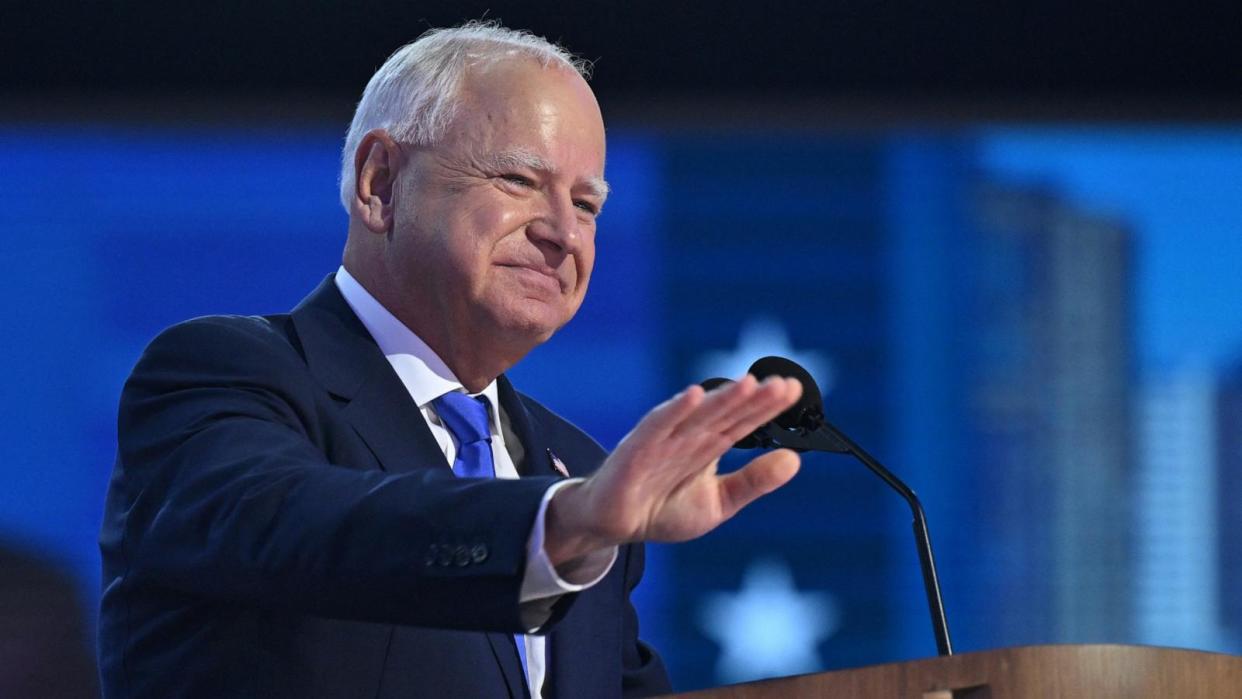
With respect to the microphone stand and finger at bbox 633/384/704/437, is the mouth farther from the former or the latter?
finger at bbox 633/384/704/437

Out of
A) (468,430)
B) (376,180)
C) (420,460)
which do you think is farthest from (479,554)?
(376,180)

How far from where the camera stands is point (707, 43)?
3.65 metres

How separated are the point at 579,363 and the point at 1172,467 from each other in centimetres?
141

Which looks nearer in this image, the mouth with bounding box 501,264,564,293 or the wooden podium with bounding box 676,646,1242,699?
the wooden podium with bounding box 676,646,1242,699

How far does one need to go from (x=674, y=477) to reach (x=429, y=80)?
1031mm

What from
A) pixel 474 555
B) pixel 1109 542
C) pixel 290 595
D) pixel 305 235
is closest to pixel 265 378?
pixel 290 595

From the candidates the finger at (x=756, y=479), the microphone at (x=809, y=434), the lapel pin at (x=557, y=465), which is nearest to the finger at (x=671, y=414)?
the finger at (x=756, y=479)

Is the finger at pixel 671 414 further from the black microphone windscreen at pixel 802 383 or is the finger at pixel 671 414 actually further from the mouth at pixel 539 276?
the mouth at pixel 539 276

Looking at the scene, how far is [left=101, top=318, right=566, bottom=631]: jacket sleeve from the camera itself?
1148 millimetres

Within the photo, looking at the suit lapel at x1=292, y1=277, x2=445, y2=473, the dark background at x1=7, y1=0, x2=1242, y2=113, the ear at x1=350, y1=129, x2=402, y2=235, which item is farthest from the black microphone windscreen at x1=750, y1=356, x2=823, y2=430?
the dark background at x1=7, y1=0, x2=1242, y2=113

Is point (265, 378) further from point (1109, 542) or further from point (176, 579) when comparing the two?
point (1109, 542)

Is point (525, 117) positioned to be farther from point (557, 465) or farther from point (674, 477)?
point (674, 477)

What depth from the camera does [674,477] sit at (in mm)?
1085

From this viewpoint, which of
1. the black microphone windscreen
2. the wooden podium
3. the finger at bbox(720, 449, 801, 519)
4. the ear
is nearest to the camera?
the finger at bbox(720, 449, 801, 519)
